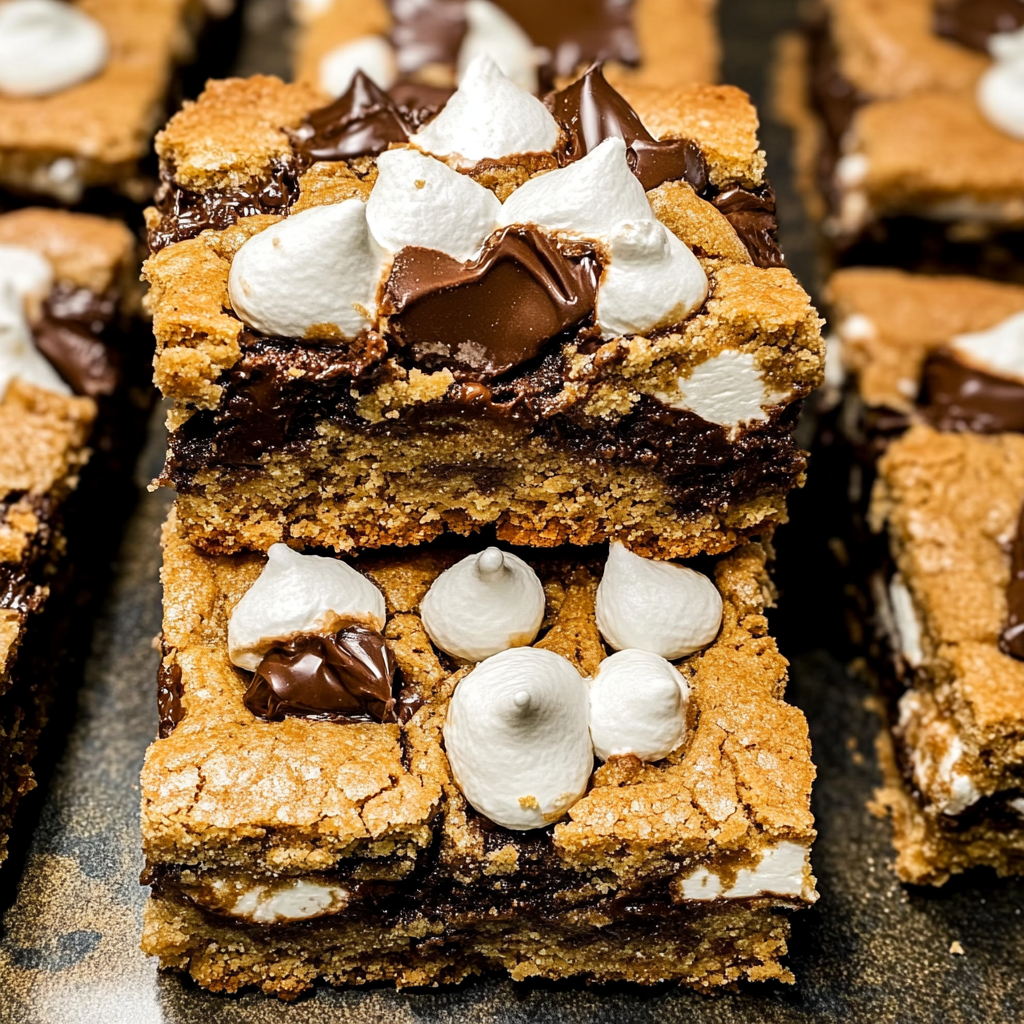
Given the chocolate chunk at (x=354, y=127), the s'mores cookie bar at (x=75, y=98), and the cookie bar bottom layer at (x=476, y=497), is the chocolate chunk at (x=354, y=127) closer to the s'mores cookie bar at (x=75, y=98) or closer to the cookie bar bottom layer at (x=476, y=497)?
the cookie bar bottom layer at (x=476, y=497)

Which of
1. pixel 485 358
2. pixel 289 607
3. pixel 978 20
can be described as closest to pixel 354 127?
pixel 485 358

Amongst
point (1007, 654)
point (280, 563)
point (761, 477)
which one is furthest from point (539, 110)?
point (1007, 654)

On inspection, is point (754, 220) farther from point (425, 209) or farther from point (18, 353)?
point (18, 353)

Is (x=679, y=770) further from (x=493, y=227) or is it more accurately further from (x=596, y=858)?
(x=493, y=227)

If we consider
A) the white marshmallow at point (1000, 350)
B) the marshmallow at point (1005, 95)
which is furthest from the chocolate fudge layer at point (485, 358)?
the marshmallow at point (1005, 95)

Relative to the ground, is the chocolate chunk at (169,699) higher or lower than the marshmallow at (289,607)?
lower

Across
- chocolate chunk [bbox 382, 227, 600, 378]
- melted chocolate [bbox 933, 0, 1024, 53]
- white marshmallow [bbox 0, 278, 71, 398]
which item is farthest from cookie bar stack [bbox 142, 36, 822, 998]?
melted chocolate [bbox 933, 0, 1024, 53]
